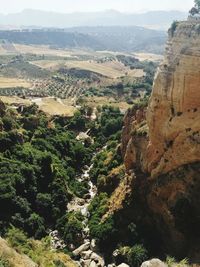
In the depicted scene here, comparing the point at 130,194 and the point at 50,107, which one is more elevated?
the point at 130,194

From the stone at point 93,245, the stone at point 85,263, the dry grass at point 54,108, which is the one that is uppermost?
the dry grass at point 54,108

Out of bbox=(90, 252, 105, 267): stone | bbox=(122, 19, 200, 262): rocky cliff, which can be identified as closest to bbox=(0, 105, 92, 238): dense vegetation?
bbox=(90, 252, 105, 267): stone

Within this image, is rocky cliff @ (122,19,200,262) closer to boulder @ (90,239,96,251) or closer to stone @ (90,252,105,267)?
boulder @ (90,239,96,251)

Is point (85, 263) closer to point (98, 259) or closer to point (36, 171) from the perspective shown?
point (98, 259)

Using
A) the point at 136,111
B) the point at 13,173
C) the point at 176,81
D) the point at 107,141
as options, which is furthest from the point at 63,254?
the point at 107,141

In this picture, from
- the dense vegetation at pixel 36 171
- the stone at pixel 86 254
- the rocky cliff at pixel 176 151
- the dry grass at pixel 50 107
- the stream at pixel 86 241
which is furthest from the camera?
the dry grass at pixel 50 107

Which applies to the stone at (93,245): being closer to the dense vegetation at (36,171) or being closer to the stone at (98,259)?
the stone at (98,259)

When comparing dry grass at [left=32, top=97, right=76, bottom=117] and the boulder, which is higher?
dry grass at [left=32, top=97, right=76, bottom=117]

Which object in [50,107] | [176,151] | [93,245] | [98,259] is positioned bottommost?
[98,259]

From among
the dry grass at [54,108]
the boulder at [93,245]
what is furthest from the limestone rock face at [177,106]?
the dry grass at [54,108]

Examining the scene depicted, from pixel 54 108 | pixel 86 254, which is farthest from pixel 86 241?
pixel 54 108
